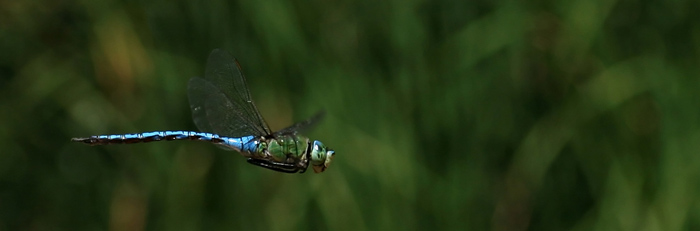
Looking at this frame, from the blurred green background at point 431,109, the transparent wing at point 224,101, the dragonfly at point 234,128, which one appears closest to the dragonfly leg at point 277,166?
the dragonfly at point 234,128

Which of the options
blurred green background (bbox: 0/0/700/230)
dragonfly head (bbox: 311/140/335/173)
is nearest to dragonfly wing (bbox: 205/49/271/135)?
dragonfly head (bbox: 311/140/335/173)

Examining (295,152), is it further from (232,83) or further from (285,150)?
(232,83)

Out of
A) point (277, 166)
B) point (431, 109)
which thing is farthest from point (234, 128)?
point (431, 109)

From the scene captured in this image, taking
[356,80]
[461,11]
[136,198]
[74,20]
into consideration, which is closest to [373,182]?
[356,80]

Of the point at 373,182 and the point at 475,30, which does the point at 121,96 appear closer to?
the point at 373,182

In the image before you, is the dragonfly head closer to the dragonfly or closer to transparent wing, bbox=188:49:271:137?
the dragonfly
